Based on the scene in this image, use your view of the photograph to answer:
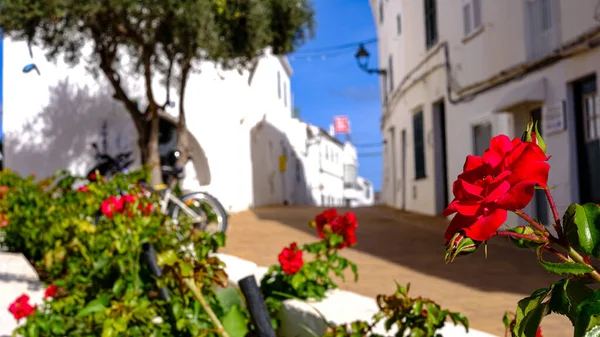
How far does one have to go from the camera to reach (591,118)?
8188 millimetres

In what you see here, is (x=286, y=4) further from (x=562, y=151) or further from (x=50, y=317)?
(x=50, y=317)

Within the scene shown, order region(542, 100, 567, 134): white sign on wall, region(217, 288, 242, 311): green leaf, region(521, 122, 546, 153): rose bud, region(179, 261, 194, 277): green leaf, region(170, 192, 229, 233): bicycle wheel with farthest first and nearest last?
region(542, 100, 567, 134): white sign on wall → region(170, 192, 229, 233): bicycle wheel → region(217, 288, 242, 311): green leaf → region(179, 261, 194, 277): green leaf → region(521, 122, 546, 153): rose bud

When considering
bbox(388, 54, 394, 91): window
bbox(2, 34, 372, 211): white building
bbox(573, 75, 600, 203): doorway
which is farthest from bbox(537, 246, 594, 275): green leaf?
bbox(388, 54, 394, 91): window

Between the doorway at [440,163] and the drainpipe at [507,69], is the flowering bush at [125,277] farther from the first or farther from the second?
the doorway at [440,163]

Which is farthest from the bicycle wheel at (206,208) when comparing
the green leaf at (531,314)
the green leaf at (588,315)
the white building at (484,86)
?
the green leaf at (588,315)

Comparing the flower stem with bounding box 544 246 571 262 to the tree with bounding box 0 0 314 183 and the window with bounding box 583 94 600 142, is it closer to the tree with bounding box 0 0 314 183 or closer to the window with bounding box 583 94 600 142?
the window with bounding box 583 94 600 142

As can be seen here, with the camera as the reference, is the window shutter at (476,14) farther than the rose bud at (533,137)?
Yes

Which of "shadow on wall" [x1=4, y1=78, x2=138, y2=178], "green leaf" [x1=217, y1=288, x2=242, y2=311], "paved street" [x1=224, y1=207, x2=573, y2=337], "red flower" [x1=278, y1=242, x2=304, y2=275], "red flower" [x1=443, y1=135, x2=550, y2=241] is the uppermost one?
"shadow on wall" [x1=4, y1=78, x2=138, y2=178]

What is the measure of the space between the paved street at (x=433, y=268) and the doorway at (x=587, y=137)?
1836mm

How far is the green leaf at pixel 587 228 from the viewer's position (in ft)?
2.48

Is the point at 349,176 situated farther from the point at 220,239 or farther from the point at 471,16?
the point at 220,239

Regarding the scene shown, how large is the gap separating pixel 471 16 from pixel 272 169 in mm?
12546

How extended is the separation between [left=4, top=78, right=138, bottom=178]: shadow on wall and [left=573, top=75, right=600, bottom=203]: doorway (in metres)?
9.37

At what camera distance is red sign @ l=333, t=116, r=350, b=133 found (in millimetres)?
45350
